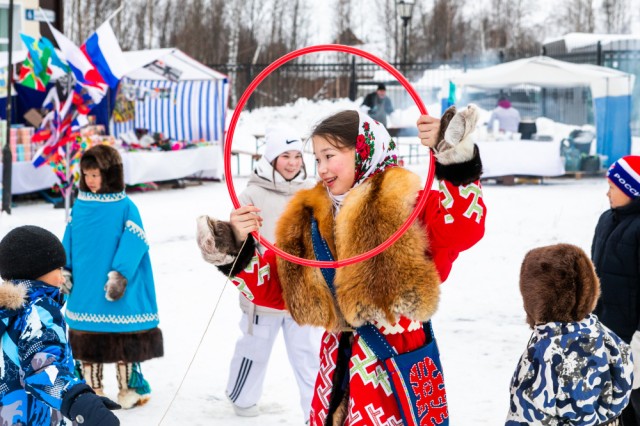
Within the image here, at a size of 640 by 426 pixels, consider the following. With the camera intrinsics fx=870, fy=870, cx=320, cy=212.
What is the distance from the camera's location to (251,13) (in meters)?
37.3

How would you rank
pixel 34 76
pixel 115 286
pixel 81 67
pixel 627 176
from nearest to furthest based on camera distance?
pixel 627 176 < pixel 115 286 < pixel 81 67 < pixel 34 76

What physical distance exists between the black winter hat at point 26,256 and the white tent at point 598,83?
14542 mm

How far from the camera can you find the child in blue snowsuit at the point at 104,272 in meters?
4.84

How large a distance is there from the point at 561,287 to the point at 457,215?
77 centimetres

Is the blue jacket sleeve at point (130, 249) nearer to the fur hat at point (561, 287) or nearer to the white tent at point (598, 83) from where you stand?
the fur hat at point (561, 287)

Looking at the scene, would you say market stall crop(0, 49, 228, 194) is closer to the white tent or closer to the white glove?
the white tent

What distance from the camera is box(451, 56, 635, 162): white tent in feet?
54.2

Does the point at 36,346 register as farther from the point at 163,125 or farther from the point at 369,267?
the point at 163,125

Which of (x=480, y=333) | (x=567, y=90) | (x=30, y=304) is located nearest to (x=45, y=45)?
(x=480, y=333)

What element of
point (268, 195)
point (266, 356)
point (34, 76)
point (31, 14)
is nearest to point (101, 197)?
point (268, 195)

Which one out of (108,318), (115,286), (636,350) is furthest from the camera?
(108,318)

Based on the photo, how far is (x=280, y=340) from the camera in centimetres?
636

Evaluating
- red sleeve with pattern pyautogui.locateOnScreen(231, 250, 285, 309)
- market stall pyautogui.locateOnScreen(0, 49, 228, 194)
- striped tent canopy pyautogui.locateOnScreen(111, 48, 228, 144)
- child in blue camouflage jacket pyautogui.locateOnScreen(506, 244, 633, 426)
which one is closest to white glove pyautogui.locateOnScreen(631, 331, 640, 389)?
child in blue camouflage jacket pyautogui.locateOnScreen(506, 244, 633, 426)

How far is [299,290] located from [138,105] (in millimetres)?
16579
